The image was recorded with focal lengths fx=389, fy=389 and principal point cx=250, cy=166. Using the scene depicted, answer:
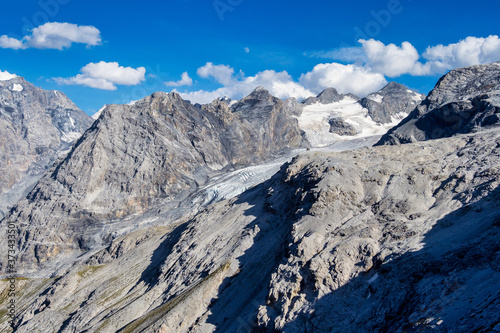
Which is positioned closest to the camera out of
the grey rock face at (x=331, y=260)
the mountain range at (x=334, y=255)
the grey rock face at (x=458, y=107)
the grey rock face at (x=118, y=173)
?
the grey rock face at (x=331, y=260)

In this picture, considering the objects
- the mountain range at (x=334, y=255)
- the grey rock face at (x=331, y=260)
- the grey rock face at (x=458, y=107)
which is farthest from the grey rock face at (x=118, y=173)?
the grey rock face at (x=458, y=107)

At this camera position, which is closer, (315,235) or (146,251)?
(315,235)

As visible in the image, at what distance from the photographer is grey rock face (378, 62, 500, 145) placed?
2731 inches

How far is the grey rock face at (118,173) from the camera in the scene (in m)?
123

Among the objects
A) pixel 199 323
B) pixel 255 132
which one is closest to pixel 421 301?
pixel 199 323

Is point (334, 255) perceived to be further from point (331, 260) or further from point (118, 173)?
point (118, 173)

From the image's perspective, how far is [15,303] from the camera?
86.1m

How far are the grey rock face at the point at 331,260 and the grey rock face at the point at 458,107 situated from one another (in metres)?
21.0

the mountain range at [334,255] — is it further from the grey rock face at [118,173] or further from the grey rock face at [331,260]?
the grey rock face at [118,173]

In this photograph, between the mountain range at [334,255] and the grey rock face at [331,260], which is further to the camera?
the mountain range at [334,255]

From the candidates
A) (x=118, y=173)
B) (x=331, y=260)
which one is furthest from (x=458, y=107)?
(x=118, y=173)

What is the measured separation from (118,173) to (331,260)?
117143mm

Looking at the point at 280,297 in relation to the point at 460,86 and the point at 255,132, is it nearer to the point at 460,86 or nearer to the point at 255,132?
the point at 460,86

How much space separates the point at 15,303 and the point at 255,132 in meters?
126
